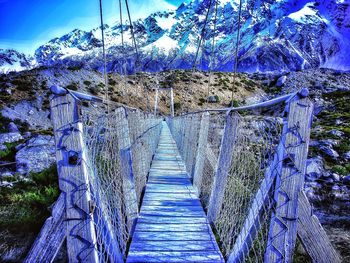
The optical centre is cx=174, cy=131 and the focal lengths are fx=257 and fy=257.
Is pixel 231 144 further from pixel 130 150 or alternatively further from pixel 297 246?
pixel 297 246

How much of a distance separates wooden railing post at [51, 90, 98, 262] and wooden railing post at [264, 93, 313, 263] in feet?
3.65

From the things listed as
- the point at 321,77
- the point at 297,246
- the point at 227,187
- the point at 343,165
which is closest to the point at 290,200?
the point at 227,187

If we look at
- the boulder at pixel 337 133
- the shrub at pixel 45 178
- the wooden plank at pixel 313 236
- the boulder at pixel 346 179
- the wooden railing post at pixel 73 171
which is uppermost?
the wooden railing post at pixel 73 171

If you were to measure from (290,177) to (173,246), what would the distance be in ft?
5.52

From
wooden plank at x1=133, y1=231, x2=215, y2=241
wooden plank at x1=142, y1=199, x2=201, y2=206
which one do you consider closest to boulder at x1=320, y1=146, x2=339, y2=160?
wooden plank at x1=142, y1=199, x2=201, y2=206

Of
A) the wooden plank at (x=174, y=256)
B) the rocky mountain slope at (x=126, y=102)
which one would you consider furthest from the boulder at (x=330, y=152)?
the wooden plank at (x=174, y=256)

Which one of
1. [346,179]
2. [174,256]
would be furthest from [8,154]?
[346,179]

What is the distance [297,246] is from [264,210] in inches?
66.1

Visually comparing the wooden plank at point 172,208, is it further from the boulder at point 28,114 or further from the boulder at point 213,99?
the boulder at point 213,99

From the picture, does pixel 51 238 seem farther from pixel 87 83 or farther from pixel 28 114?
pixel 87 83

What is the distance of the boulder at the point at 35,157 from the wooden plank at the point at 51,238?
17.6 ft

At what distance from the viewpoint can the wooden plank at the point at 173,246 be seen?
8.85ft

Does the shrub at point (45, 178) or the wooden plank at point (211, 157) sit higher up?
the wooden plank at point (211, 157)

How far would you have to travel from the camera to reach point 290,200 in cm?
155
